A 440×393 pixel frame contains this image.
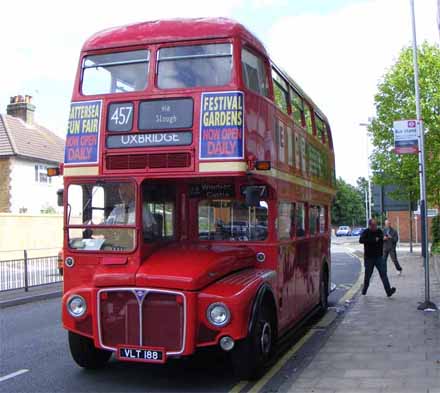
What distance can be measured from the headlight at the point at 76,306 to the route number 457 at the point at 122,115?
208cm

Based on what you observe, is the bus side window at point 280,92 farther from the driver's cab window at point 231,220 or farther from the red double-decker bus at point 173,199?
the driver's cab window at point 231,220

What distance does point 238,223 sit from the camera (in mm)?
7824

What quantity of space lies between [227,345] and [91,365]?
1.98m

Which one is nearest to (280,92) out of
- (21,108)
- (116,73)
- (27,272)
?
(116,73)

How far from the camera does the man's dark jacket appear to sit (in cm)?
1324

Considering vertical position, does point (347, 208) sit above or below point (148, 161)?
above

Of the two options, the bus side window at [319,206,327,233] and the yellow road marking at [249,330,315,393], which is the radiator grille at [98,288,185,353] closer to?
the yellow road marking at [249,330,315,393]

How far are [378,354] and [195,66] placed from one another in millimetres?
4300

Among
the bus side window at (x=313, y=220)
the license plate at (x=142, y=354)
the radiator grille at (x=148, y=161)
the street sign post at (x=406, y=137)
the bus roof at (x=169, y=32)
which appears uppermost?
the bus roof at (x=169, y=32)

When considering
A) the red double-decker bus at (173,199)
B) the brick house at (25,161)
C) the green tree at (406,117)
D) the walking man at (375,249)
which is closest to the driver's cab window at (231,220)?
the red double-decker bus at (173,199)

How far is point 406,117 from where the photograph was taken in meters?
28.6

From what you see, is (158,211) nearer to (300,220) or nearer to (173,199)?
(173,199)

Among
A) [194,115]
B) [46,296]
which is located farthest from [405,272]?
[194,115]

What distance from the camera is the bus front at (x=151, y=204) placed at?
20.8 feet
